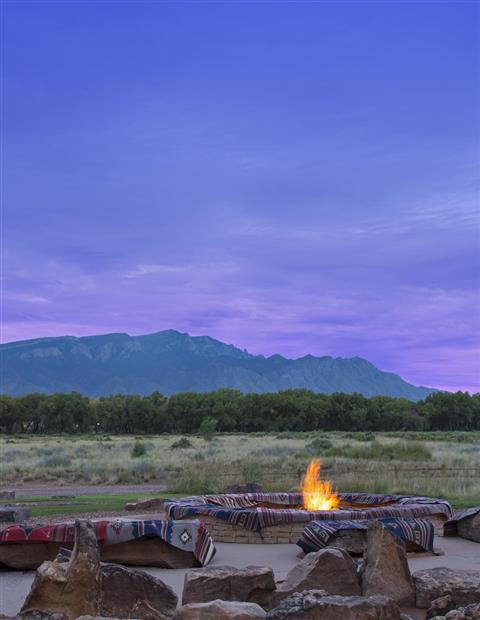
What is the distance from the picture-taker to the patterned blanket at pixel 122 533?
10.6 meters

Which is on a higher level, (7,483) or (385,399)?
(385,399)

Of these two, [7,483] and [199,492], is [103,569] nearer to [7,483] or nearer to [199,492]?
[199,492]

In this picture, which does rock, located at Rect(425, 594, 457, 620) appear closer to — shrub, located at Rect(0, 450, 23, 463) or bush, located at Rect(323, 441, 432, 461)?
bush, located at Rect(323, 441, 432, 461)

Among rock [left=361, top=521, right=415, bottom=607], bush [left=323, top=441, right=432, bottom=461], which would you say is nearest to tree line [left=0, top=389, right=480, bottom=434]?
bush [left=323, top=441, right=432, bottom=461]

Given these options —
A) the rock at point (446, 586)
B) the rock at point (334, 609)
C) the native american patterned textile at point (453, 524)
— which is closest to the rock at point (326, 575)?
the rock at point (446, 586)

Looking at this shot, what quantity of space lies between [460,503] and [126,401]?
8448 cm

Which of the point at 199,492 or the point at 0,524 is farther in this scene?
the point at 199,492

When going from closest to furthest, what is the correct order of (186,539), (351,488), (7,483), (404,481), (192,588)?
1. (192,588)
2. (186,539)
3. (351,488)
4. (404,481)
5. (7,483)

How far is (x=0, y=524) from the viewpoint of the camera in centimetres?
1518

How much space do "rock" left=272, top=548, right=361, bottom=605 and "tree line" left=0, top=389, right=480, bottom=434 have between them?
8493cm

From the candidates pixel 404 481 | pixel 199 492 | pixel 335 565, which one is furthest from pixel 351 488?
pixel 335 565

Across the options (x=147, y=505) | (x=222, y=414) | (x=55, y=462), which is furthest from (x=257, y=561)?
(x=222, y=414)

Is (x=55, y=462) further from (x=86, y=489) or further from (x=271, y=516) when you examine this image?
(x=271, y=516)

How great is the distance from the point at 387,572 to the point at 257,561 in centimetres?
307
